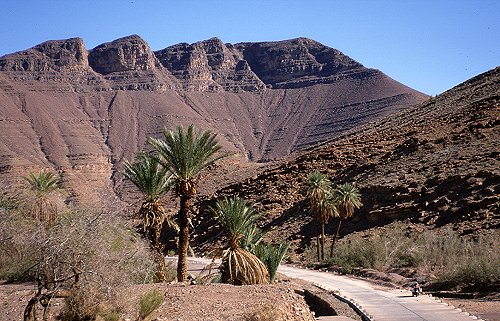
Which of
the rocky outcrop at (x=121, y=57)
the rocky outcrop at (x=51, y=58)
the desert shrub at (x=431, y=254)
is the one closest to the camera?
the desert shrub at (x=431, y=254)

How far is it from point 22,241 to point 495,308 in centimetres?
1506

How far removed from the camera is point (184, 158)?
70.5 ft

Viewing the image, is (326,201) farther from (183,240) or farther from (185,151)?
(185,151)

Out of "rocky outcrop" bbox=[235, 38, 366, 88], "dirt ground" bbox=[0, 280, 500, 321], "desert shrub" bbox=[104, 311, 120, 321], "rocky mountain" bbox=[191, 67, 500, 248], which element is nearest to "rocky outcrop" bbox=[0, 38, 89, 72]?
"rocky outcrop" bbox=[235, 38, 366, 88]

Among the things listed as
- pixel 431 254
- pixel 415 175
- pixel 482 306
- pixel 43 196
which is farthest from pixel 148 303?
pixel 415 175

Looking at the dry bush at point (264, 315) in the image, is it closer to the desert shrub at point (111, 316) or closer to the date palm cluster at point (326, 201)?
the desert shrub at point (111, 316)

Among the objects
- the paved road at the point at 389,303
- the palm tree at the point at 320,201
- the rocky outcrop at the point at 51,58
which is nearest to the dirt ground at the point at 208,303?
the paved road at the point at 389,303

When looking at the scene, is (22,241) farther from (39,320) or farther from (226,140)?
(226,140)

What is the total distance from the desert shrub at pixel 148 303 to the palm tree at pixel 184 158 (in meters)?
5.95

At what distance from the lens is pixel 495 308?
19.5 metres

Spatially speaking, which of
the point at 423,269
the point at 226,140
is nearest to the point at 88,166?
the point at 226,140

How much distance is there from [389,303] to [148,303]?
9.14 metres

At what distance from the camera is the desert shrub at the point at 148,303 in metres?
15.5

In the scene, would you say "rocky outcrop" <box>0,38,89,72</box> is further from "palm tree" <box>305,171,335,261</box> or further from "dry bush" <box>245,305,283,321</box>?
"dry bush" <box>245,305,283,321</box>
